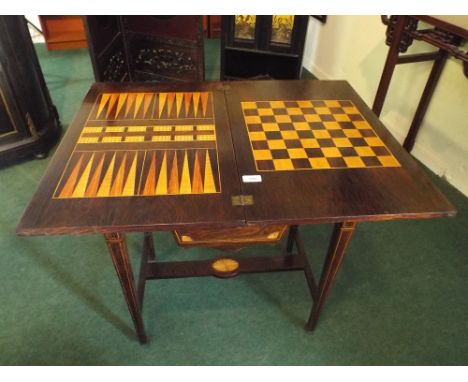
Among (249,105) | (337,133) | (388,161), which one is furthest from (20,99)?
(388,161)

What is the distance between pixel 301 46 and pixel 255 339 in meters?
2.58

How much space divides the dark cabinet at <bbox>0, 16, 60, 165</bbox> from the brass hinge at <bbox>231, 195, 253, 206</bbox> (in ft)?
6.29

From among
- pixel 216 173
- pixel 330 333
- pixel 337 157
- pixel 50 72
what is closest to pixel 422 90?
pixel 337 157

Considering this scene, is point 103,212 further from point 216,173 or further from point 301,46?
point 301,46

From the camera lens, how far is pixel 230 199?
3.56 ft

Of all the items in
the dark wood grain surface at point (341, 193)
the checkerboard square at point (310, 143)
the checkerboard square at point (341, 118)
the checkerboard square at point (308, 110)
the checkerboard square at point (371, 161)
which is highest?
the checkerboard square at point (308, 110)

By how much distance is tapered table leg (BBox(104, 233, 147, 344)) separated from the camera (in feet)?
3.64

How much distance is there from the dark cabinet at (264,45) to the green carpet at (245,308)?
188 cm

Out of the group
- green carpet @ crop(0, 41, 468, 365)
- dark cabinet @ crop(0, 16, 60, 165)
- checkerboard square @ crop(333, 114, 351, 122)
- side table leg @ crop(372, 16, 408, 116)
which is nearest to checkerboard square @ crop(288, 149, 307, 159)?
checkerboard square @ crop(333, 114, 351, 122)

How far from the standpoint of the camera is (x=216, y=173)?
1197 mm

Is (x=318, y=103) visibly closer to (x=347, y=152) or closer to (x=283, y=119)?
(x=283, y=119)

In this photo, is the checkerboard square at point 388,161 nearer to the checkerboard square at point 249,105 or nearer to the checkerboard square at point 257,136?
the checkerboard square at point 257,136

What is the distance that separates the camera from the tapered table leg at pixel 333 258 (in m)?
1.17

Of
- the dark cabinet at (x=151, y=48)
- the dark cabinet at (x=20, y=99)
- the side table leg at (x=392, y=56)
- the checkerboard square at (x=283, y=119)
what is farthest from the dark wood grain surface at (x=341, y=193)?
the dark cabinet at (x=151, y=48)
